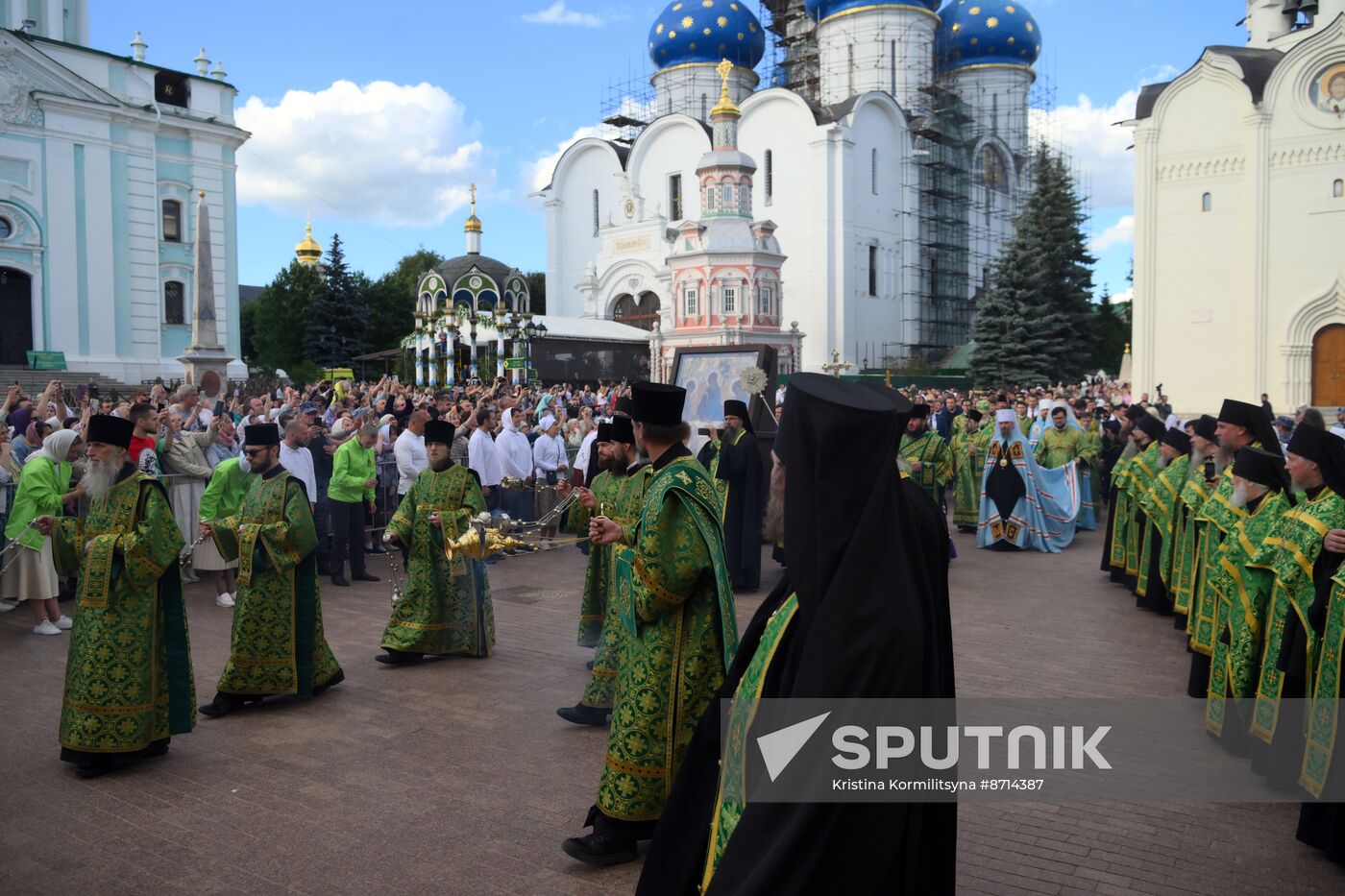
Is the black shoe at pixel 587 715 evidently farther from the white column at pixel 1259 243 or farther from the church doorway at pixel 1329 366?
the church doorway at pixel 1329 366

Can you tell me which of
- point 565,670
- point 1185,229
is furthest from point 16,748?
point 1185,229

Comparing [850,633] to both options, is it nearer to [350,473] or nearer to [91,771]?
[91,771]

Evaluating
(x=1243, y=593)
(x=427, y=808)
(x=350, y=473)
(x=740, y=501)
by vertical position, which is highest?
(x=350, y=473)

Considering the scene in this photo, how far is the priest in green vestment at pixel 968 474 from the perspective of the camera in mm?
14477

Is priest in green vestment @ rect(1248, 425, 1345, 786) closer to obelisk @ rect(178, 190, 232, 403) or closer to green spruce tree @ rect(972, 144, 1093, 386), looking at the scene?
obelisk @ rect(178, 190, 232, 403)

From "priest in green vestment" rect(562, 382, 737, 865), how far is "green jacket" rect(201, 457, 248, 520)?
196 inches

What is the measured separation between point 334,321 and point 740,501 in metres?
40.4

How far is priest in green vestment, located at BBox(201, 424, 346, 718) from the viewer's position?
6.38 meters

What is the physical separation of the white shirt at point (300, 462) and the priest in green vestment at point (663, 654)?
648 cm

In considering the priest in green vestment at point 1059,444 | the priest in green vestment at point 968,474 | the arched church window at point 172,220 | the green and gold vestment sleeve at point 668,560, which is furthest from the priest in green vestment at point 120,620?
the arched church window at point 172,220

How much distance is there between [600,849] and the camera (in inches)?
169

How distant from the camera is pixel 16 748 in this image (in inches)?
230

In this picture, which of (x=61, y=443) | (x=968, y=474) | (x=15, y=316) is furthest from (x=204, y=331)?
(x=968, y=474)

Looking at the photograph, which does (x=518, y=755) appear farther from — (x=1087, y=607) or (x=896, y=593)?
(x=1087, y=607)
